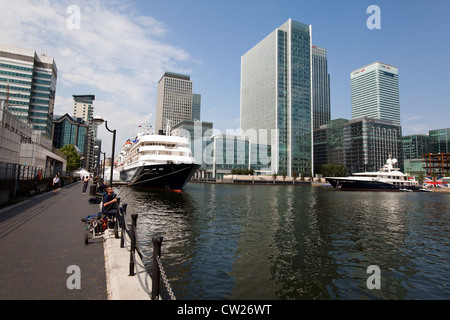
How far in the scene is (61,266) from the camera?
6594mm

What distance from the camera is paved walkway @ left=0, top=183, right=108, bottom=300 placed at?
519 centimetres

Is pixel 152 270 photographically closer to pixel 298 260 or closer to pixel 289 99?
pixel 298 260

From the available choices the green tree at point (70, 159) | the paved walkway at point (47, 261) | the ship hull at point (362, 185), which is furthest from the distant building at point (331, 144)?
the paved walkway at point (47, 261)

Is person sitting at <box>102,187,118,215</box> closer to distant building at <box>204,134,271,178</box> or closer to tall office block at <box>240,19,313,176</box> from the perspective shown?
distant building at <box>204,134,271,178</box>

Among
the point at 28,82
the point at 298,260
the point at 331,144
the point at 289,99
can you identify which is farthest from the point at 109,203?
the point at 331,144

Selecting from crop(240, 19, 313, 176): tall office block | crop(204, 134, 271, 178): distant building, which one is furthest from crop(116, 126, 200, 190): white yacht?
crop(240, 19, 313, 176): tall office block

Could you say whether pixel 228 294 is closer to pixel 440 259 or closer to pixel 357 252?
pixel 357 252

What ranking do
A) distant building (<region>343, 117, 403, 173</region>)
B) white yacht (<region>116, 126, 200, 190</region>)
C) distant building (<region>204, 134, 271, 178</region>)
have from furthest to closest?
distant building (<region>343, 117, 403, 173</region>), distant building (<region>204, 134, 271, 178</region>), white yacht (<region>116, 126, 200, 190</region>)

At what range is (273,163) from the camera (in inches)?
5896

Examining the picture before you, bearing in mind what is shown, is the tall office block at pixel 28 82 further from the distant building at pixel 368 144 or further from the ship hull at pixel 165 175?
the distant building at pixel 368 144

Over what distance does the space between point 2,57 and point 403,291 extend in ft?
466

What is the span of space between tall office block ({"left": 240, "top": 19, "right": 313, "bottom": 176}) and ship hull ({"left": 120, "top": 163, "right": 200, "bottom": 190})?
109 metres

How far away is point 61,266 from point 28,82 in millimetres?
132897

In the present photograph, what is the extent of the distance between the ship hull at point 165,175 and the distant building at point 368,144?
6011 inches
